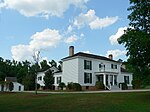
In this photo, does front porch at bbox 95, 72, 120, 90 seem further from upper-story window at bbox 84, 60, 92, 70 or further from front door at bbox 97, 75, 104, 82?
upper-story window at bbox 84, 60, 92, 70

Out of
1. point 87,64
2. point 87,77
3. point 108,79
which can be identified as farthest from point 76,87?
point 108,79

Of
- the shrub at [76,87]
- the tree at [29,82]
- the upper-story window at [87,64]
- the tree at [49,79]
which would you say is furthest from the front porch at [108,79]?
the tree at [29,82]

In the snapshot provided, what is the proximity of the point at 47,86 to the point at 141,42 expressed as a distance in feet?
131

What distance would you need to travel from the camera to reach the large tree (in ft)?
75.9

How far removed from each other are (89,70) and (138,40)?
111 feet

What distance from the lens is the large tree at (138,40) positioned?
911 inches

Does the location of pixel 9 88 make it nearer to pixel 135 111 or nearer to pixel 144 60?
pixel 144 60

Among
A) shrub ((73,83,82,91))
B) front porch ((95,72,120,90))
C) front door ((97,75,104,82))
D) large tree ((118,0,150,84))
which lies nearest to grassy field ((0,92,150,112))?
large tree ((118,0,150,84))

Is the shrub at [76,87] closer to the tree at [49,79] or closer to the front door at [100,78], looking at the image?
the front door at [100,78]

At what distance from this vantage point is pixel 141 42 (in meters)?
22.5

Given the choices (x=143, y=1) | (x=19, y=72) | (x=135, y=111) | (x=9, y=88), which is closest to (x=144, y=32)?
(x=143, y=1)

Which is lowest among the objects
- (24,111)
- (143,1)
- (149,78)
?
(24,111)

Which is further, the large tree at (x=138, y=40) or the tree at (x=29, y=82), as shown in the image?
the tree at (x=29, y=82)

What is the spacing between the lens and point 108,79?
57.7m
